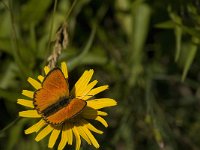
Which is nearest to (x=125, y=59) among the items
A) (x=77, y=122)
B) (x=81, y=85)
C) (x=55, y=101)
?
(x=81, y=85)

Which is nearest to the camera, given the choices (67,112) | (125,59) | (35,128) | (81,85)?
(67,112)

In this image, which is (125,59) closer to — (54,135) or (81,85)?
(81,85)

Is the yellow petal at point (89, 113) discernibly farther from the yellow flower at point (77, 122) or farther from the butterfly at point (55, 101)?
the butterfly at point (55, 101)

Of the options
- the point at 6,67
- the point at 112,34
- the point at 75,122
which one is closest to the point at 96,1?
the point at 112,34

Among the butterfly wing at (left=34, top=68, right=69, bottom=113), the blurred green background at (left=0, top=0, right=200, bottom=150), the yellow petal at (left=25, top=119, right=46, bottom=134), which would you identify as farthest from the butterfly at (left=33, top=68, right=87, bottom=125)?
the blurred green background at (left=0, top=0, right=200, bottom=150)

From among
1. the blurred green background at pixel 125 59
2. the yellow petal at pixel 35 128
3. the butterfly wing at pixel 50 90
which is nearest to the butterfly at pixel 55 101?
the butterfly wing at pixel 50 90

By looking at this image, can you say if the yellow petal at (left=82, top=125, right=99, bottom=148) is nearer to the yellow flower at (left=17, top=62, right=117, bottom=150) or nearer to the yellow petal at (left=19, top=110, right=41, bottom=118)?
the yellow flower at (left=17, top=62, right=117, bottom=150)
